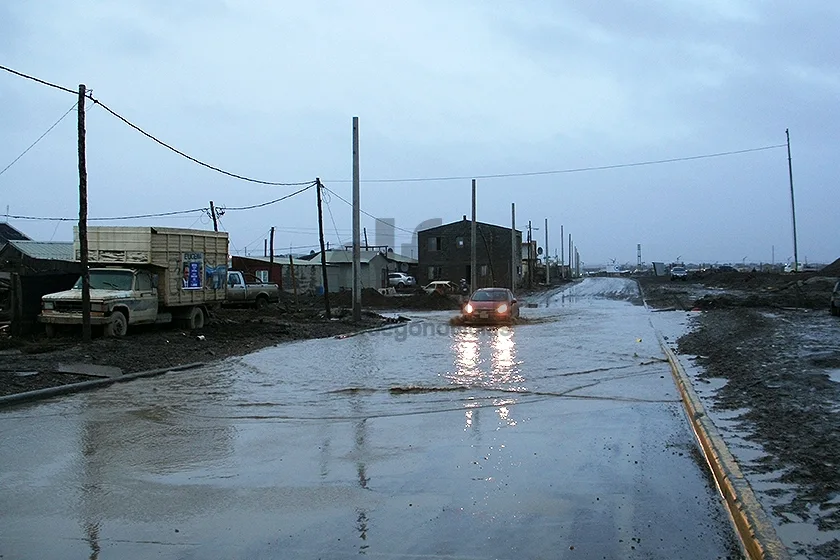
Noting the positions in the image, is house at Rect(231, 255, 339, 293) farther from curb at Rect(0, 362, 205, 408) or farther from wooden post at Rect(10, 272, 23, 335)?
curb at Rect(0, 362, 205, 408)

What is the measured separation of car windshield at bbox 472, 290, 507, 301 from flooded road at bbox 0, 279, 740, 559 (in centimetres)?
1631

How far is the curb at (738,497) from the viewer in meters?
5.15

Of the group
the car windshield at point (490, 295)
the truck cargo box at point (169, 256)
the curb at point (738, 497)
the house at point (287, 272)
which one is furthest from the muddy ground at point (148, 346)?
the house at point (287, 272)

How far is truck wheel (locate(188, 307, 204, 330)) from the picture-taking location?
2483cm

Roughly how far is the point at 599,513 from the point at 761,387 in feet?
22.6

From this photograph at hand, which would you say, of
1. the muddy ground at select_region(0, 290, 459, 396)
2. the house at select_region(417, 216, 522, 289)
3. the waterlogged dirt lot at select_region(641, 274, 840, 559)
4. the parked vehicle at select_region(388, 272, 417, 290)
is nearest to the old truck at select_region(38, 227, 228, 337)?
the muddy ground at select_region(0, 290, 459, 396)

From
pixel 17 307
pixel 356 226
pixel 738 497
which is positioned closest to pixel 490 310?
pixel 356 226

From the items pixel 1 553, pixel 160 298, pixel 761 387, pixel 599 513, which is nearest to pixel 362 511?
pixel 599 513

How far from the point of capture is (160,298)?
75.7 ft

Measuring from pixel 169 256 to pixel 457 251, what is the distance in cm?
6306

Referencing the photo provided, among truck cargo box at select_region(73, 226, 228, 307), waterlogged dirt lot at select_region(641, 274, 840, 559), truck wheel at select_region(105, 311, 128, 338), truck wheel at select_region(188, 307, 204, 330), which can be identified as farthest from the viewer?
truck wheel at select_region(188, 307, 204, 330)

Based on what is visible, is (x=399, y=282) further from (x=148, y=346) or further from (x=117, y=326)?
(x=148, y=346)

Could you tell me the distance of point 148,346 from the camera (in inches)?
754

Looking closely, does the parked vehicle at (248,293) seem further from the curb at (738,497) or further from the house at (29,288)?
the curb at (738,497)
